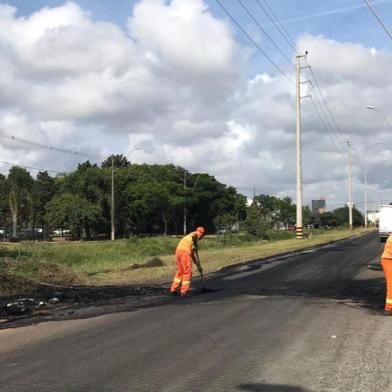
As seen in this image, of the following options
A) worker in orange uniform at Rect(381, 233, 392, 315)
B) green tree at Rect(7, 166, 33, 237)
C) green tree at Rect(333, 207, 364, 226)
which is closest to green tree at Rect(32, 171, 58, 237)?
green tree at Rect(7, 166, 33, 237)

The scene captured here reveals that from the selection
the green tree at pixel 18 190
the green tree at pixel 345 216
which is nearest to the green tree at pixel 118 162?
the green tree at pixel 18 190

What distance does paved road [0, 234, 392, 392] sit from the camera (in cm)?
632

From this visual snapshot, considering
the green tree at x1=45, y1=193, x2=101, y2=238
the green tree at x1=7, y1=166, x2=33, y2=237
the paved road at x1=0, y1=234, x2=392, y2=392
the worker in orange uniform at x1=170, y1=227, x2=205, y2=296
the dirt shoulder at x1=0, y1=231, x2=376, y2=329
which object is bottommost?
the dirt shoulder at x1=0, y1=231, x2=376, y2=329

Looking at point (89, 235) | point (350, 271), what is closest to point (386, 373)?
point (350, 271)

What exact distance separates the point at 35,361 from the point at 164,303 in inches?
218

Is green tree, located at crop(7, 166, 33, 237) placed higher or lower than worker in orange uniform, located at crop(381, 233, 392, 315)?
higher

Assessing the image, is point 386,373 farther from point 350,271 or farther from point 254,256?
point 254,256

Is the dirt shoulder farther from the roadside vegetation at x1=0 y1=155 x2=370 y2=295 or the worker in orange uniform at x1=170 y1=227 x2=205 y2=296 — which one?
the roadside vegetation at x1=0 y1=155 x2=370 y2=295

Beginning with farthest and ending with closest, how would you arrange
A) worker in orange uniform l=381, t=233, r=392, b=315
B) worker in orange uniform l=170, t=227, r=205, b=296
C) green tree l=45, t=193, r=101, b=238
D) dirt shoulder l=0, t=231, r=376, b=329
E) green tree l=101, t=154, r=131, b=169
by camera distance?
1. green tree l=101, t=154, r=131, b=169
2. green tree l=45, t=193, r=101, b=238
3. worker in orange uniform l=170, t=227, r=205, b=296
4. dirt shoulder l=0, t=231, r=376, b=329
5. worker in orange uniform l=381, t=233, r=392, b=315

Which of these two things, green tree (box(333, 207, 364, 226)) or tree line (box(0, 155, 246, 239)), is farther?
green tree (box(333, 207, 364, 226))

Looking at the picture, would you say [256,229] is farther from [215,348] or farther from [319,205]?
[319,205]

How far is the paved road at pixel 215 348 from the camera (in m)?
6.32

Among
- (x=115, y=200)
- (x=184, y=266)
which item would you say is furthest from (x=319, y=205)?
(x=184, y=266)

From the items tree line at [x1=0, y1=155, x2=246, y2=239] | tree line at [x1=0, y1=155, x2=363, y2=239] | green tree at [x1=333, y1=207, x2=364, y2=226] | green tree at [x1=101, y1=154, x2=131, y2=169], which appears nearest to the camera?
tree line at [x1=0, y1=155, x2=363, y2=239]
